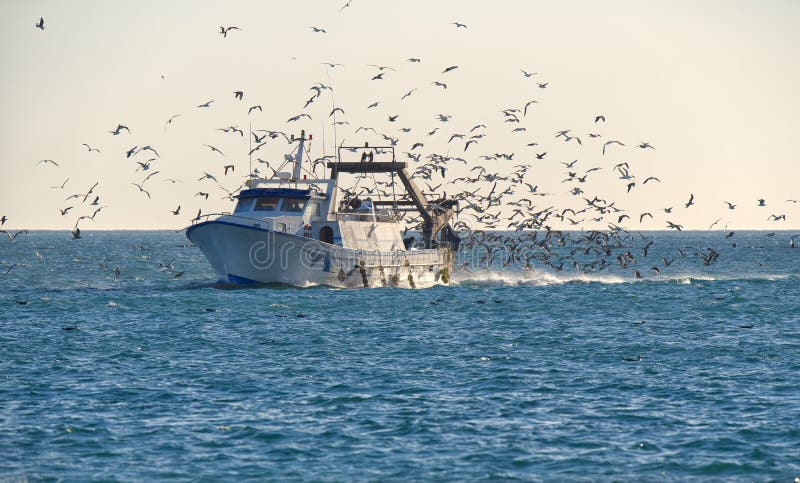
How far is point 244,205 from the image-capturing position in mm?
50125

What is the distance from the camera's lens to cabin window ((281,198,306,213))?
50250mm

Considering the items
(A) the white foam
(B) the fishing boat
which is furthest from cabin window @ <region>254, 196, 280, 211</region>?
(A) the white foam

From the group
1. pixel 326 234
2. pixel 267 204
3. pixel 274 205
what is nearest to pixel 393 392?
pixel 274 205

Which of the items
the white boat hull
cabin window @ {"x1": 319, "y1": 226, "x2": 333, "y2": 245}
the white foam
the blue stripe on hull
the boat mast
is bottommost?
the white foam

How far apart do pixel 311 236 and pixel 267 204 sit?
2.83 metres

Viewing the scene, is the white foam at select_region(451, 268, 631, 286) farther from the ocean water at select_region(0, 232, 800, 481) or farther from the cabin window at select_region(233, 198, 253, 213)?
the ocean water at select_region(0, 232, 800, 481)

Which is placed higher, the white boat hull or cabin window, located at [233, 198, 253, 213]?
cabin window, located at [233, 198, 253, 213]

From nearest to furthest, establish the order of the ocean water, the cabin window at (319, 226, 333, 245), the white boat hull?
the ocean water → the white boat hull → the cabin window at (319, 226, 333, 245)

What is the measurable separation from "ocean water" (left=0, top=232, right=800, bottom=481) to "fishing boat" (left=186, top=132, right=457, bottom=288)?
12.4 feet

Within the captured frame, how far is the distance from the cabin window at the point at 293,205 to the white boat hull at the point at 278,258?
2861 millimetres

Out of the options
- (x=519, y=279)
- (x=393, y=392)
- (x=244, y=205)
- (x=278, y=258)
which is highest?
(x=244, y=205)

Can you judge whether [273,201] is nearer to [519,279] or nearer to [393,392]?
[519,279]

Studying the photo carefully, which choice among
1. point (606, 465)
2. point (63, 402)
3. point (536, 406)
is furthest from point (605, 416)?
point (63, 402)

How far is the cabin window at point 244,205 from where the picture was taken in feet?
164
